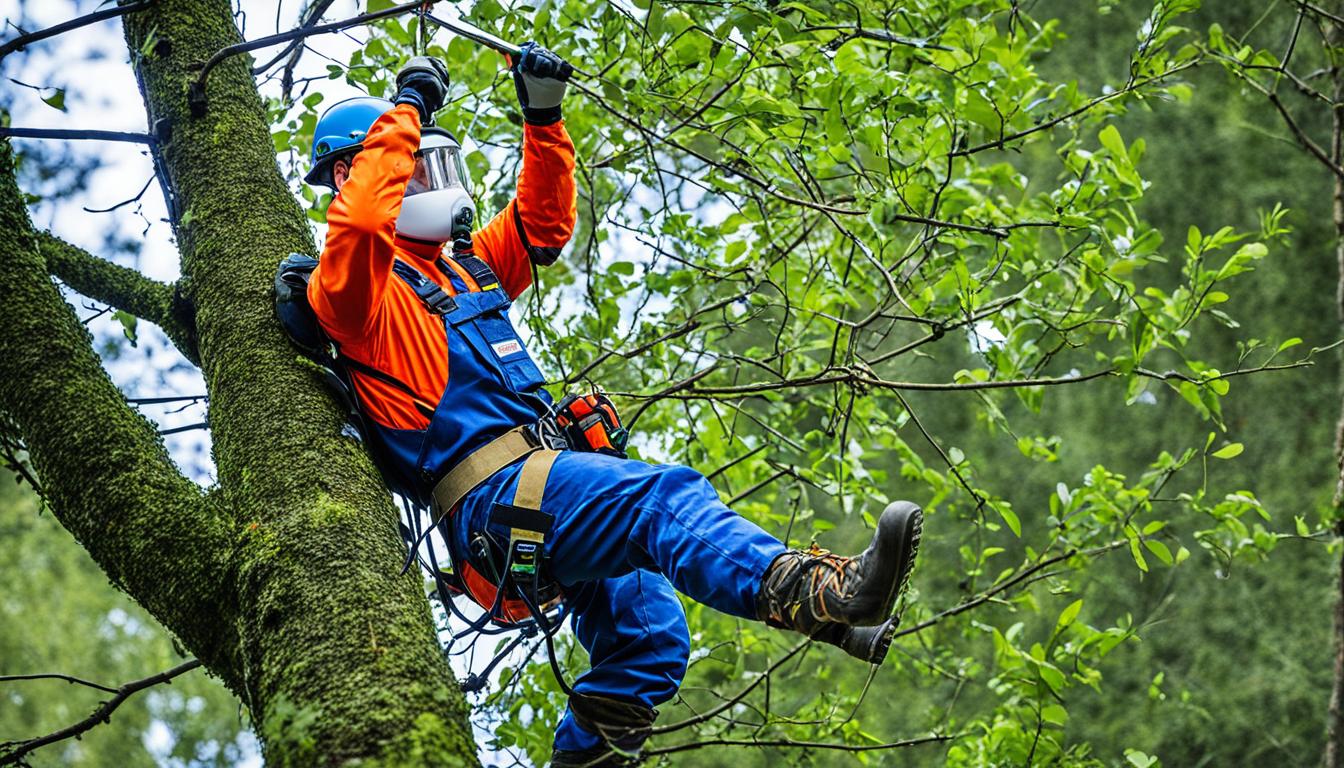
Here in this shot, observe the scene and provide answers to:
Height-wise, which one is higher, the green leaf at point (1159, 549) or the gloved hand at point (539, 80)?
the gloved hand at point (539, 80)

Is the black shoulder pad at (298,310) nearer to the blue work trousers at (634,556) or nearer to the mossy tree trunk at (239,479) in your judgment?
the mossy tree trunk at (239,479)

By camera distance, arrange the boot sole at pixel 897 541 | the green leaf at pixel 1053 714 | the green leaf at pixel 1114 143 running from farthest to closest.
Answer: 1. the green leaf at pixel 1053 714
2. the green leaf at pixel 1114 143
3. the boot sole at pixel 897 541

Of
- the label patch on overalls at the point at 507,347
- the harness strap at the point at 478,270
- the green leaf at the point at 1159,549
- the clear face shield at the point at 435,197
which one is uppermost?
the clear face shield at the point at 435,197

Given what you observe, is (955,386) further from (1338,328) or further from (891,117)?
(1338,328)

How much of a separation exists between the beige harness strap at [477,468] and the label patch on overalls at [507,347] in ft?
0.70

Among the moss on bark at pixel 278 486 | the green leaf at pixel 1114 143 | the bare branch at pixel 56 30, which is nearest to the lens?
the moss on bark at pixel 278 486

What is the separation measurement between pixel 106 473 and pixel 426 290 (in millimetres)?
850

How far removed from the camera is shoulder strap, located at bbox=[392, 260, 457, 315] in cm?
288

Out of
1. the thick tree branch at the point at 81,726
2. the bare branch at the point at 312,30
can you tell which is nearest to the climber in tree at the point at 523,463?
the bare branch at the point at 312,30

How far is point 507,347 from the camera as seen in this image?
291cm

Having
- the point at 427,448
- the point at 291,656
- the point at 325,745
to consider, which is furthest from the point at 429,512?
the point at 325,745

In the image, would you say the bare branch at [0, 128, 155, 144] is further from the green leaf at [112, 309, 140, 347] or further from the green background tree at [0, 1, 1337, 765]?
the green leaf at [112, 309, 140, 347]

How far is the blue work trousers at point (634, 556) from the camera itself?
2324 millimetres

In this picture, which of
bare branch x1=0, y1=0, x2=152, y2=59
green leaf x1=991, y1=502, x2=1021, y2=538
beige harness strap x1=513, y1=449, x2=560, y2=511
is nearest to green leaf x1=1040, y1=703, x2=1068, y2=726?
green leaf x1=991, y1=502, x2=1021, y2=538
